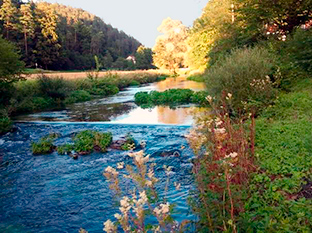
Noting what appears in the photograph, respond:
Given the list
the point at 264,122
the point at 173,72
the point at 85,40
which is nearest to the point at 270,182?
the point at 264,122

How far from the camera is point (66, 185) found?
5.72 meters

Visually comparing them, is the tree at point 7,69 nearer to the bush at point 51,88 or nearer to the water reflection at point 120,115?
the water reflection at point 120,115

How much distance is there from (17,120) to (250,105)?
31.8ft

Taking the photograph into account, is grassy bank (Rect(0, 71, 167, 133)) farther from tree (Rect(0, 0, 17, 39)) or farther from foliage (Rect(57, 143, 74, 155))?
tree (Rect(0, 0, 17, 39))

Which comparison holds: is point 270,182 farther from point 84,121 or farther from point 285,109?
point 84,121

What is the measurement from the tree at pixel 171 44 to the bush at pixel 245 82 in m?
44.8

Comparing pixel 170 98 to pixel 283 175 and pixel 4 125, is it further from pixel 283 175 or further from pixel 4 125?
pixel 283 175

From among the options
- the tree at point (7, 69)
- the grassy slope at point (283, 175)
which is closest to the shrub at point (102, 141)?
the grassy slope at point (283, 175)

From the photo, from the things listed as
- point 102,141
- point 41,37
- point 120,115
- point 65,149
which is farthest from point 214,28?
point 41,37

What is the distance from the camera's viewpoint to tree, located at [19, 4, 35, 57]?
1763 inches

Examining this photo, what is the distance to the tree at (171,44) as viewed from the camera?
5403cm

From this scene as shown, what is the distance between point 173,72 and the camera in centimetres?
5181

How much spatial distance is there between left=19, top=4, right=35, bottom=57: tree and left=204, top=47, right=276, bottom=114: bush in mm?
42745

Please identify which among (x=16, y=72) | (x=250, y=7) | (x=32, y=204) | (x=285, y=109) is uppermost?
(x=250, y=7)
